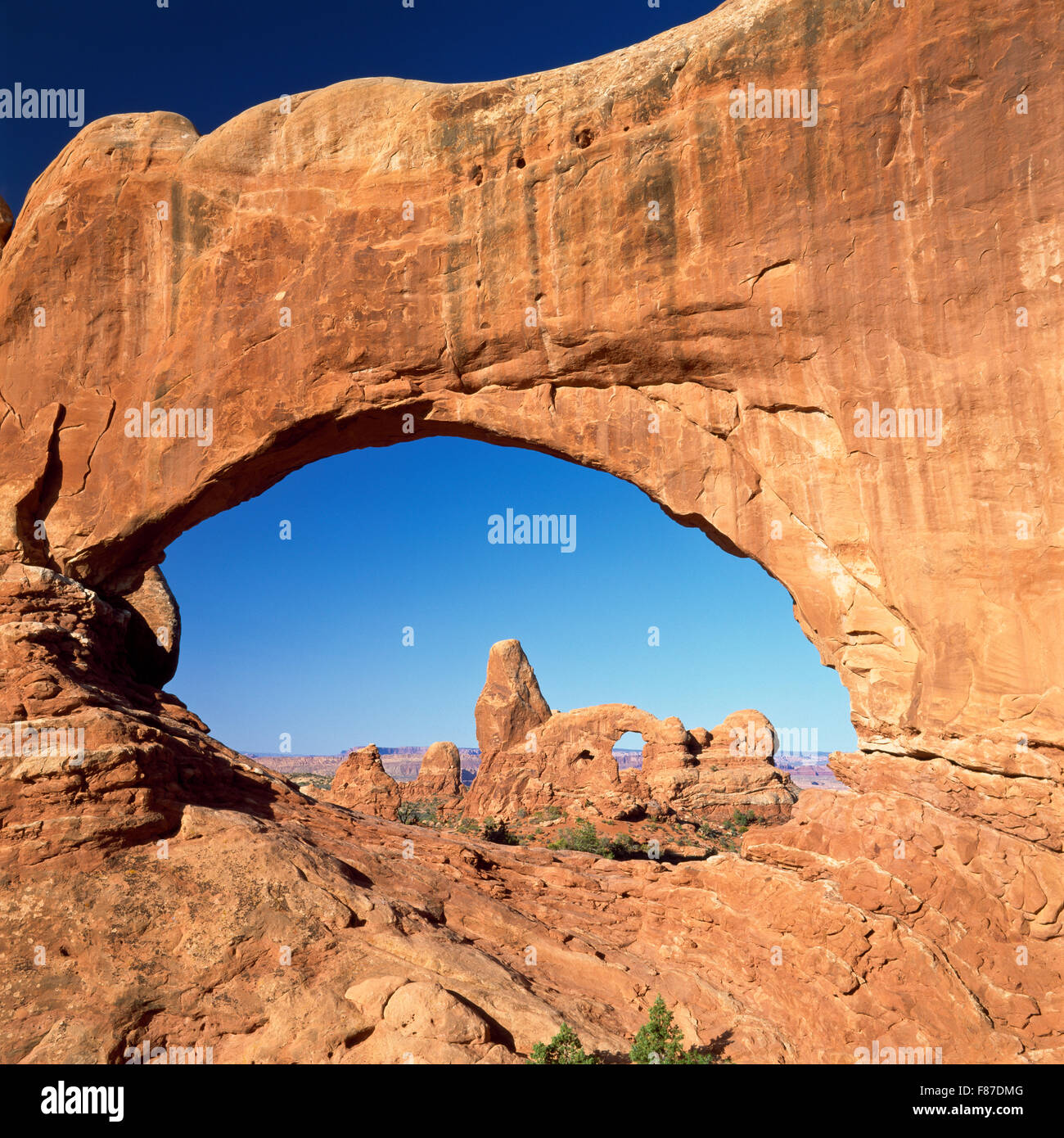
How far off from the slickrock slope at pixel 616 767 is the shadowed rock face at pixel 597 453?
30.8 meters

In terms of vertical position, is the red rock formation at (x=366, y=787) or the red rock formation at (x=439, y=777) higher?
the red rock formation at (x=366, y=787)

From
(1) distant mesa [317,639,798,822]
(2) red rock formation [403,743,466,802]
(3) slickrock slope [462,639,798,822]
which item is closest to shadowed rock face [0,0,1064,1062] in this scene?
(1) distant mesa [317,639,798,822]

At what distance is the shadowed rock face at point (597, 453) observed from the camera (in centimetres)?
1063

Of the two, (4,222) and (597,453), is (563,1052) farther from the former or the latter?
(4,222)

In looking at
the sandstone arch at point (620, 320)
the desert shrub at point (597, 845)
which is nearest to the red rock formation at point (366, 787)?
the desert shrub at point (597, 845)

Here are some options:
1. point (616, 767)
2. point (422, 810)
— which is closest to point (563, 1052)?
point (616, 767)

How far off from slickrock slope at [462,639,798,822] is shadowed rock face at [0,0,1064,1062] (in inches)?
1213

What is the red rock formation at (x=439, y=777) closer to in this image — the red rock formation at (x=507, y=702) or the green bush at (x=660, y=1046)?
the red rock formation at (x=507, y=702)

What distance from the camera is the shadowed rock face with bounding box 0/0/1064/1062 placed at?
10633 mm

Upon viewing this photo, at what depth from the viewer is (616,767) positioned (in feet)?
157

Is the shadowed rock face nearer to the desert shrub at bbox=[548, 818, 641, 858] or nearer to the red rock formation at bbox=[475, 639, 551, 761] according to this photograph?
the desert shrub at bbox=[548, 818, 641, 858]

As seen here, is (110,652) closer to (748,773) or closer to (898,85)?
(898,85)

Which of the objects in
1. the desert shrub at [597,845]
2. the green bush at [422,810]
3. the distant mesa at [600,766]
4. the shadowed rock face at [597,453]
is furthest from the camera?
the green bush at [422,810]

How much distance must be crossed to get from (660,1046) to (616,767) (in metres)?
38.8
